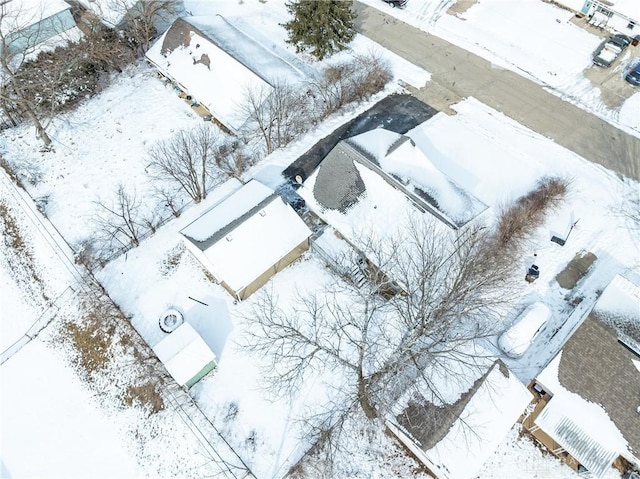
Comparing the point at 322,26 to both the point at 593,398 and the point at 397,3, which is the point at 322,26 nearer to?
the point at 397,3

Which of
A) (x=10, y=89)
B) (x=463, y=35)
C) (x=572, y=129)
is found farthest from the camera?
(x=463, y=35)

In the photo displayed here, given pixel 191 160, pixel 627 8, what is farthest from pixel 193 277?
pixel 627 8

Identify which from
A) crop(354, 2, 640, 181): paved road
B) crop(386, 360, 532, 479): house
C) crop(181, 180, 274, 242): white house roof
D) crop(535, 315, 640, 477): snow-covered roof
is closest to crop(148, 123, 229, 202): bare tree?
crop(181, 180, 274, 242): white house roof

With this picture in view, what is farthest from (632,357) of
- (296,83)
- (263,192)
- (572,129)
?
(296,83)

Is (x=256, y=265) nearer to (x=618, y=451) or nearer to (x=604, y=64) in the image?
(x=618, y=451)

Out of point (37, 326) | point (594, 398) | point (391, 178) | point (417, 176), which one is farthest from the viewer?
point (37, 326)

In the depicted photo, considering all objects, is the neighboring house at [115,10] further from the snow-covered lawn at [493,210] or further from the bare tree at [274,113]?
the snow-covered lawn at [493,210]
